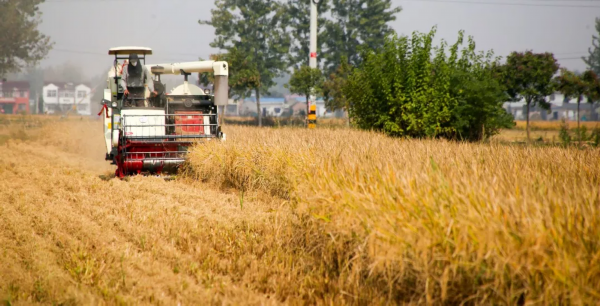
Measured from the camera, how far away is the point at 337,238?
448 cm

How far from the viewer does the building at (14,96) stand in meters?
90.0

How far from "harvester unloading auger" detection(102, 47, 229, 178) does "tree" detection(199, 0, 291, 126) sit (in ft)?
109

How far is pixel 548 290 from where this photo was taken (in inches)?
115

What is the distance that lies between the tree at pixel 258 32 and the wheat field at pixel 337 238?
128 ft

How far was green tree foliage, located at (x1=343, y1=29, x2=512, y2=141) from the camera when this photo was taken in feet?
43.6

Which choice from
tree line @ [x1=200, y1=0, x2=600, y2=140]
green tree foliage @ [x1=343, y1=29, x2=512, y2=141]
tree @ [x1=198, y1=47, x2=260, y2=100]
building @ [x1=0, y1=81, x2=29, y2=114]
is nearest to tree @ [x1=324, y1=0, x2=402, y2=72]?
tree line @ [x1=200, y1=0, x2=600, y2=140]

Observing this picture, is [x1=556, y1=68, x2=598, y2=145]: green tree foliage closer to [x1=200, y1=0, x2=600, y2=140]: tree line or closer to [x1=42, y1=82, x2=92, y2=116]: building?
[x1=200, y1=0, x2=600, y2=140]: tree line

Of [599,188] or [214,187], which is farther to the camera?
[214,187]

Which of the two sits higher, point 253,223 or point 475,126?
point 475,126

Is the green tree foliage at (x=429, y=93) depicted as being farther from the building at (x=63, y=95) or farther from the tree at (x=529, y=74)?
the building at (x=63, y=95)

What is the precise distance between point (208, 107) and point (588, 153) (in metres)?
7.89

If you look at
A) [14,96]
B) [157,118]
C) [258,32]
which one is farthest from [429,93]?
[14,96]

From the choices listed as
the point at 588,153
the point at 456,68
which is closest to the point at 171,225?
the point at 588,153

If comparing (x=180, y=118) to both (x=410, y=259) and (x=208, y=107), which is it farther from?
(x=410, y=259)
